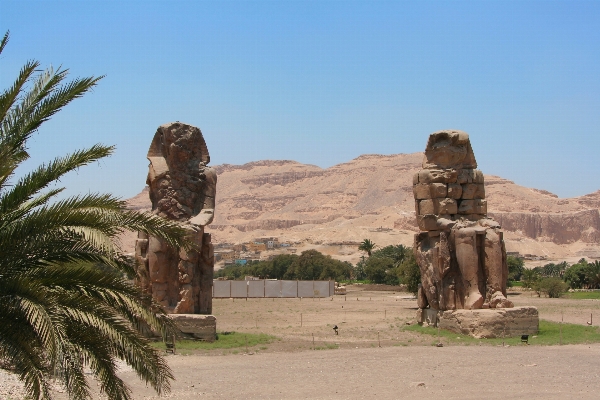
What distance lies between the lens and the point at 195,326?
1375cm

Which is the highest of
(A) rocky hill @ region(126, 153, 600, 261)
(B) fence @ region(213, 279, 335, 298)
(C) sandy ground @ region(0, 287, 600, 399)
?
(A) rocky hill @ region(126, 153, 600, 261)

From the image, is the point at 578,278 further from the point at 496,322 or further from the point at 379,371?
the point at 379,371

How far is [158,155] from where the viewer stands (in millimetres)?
14602

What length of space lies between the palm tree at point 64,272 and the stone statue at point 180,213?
7.04 m

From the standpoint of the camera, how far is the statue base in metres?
14.5

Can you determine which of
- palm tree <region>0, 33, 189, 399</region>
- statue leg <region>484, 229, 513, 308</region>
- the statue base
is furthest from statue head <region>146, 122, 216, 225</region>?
palm tree <region>0, 33, 189, 399</region>

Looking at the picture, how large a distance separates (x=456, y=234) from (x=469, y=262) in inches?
24.5

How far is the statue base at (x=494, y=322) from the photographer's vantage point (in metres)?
14.5

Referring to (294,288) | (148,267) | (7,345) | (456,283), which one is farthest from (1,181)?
(294,288)

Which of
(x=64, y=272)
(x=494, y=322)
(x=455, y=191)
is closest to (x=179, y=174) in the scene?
(x=455, y=191)

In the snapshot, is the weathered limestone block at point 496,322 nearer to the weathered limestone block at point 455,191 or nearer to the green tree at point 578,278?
A: the weathered limestone block at point 455,191

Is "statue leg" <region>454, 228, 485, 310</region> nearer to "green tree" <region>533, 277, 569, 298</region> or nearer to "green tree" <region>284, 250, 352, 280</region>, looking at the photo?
"green tree" <region>533, 277, 569, 298</region>

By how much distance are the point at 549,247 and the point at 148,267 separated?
104777 mm

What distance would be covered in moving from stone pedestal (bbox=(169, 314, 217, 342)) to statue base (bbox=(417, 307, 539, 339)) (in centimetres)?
470
